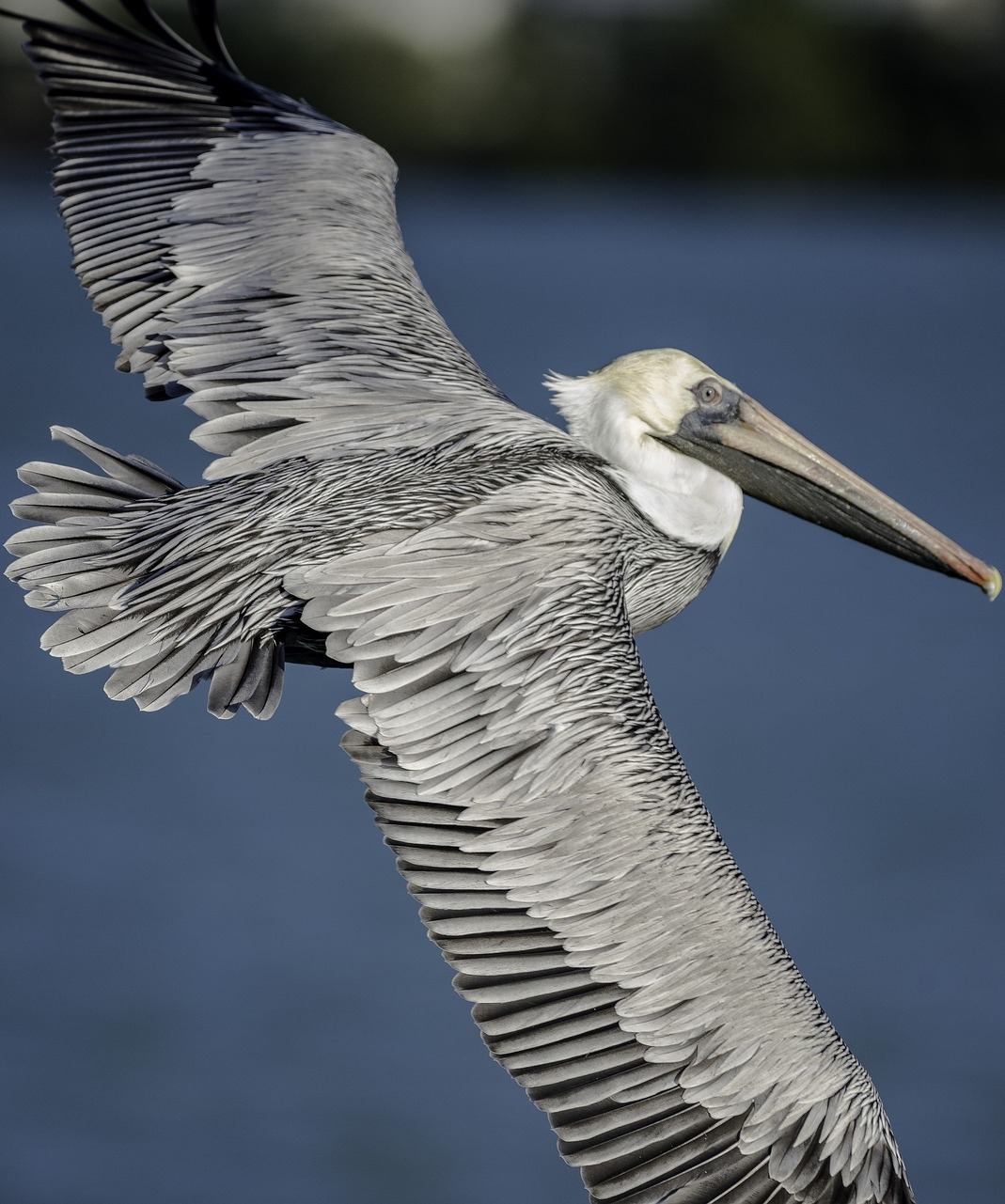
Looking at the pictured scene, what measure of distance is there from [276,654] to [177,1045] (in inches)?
341

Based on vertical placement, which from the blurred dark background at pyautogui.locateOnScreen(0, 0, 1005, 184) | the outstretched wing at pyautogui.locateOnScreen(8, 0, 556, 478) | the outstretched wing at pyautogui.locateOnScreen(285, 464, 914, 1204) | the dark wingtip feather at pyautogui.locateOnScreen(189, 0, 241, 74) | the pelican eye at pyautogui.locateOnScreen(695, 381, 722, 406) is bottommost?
the outstretched wing at pyautogui.locateOnScreen(285, 464, 914, 1204)

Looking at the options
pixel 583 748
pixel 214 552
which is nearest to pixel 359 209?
pixel 214 552

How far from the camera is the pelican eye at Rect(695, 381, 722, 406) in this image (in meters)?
6.68

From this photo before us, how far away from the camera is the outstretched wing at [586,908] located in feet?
16.4

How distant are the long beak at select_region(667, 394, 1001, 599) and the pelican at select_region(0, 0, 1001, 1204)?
11 millimetres

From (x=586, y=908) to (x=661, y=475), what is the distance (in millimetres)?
1946

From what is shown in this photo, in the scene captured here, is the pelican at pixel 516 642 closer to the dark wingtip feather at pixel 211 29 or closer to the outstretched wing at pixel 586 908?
the outstretched wing at pixel 586 908

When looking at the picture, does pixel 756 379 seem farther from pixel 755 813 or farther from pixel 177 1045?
pixel 177 1045

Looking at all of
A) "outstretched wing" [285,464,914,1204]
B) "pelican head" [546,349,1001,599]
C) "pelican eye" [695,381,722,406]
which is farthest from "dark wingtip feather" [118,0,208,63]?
"outstretched wing" [285,464,914,1204]

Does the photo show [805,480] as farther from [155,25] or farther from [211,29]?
[155,25]

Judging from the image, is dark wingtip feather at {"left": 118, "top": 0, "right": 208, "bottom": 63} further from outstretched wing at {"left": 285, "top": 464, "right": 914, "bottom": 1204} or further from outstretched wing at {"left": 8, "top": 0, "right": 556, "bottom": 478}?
outstretched wing at {"left": 285, "top": 464, "right": 914, "bottom": 1204}

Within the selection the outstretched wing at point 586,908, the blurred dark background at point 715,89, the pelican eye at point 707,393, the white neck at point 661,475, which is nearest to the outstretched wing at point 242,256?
the white neck at point 661,475

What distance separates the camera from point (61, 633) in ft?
17.9

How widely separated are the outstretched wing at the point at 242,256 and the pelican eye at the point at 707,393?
0.65 m
